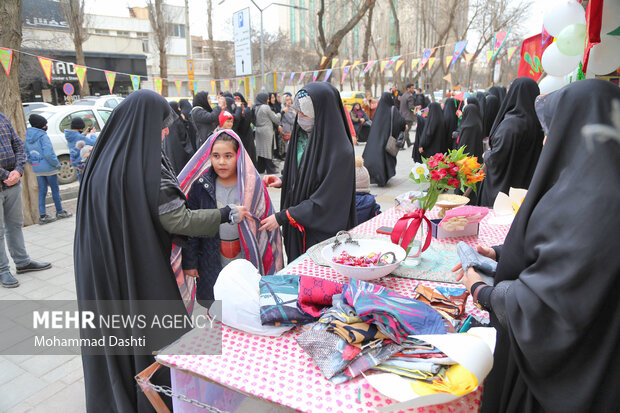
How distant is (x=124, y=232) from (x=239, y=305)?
781mm

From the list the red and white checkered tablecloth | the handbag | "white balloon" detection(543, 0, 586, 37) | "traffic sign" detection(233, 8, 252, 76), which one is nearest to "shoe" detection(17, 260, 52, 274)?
the red and white checkered tablecloth

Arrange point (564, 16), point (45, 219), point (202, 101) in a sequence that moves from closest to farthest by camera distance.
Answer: point (564, 16) → point (45, 219) → point (202, 101)

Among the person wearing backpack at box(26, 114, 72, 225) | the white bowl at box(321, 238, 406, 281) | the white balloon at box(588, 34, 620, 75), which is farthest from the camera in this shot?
the person wearing backpack at box(26, 114, 72, 225)

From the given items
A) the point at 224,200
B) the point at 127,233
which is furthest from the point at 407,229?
the point at 127,233

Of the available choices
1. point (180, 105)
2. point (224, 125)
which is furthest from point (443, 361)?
point (180, 105)

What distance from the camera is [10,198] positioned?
429cm

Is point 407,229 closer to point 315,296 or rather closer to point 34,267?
point 315,296

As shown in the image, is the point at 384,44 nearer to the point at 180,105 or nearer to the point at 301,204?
the point at 180,105

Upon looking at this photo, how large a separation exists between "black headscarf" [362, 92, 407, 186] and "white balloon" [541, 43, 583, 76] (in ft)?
14.1

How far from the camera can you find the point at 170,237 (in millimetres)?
2232

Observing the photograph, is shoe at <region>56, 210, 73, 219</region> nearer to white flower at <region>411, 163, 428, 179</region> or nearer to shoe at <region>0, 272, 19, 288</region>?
shoe at <region>0, 272, 19, 288</region>

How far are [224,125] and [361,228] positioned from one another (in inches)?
177

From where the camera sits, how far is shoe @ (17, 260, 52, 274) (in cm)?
460

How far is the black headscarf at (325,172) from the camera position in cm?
277
